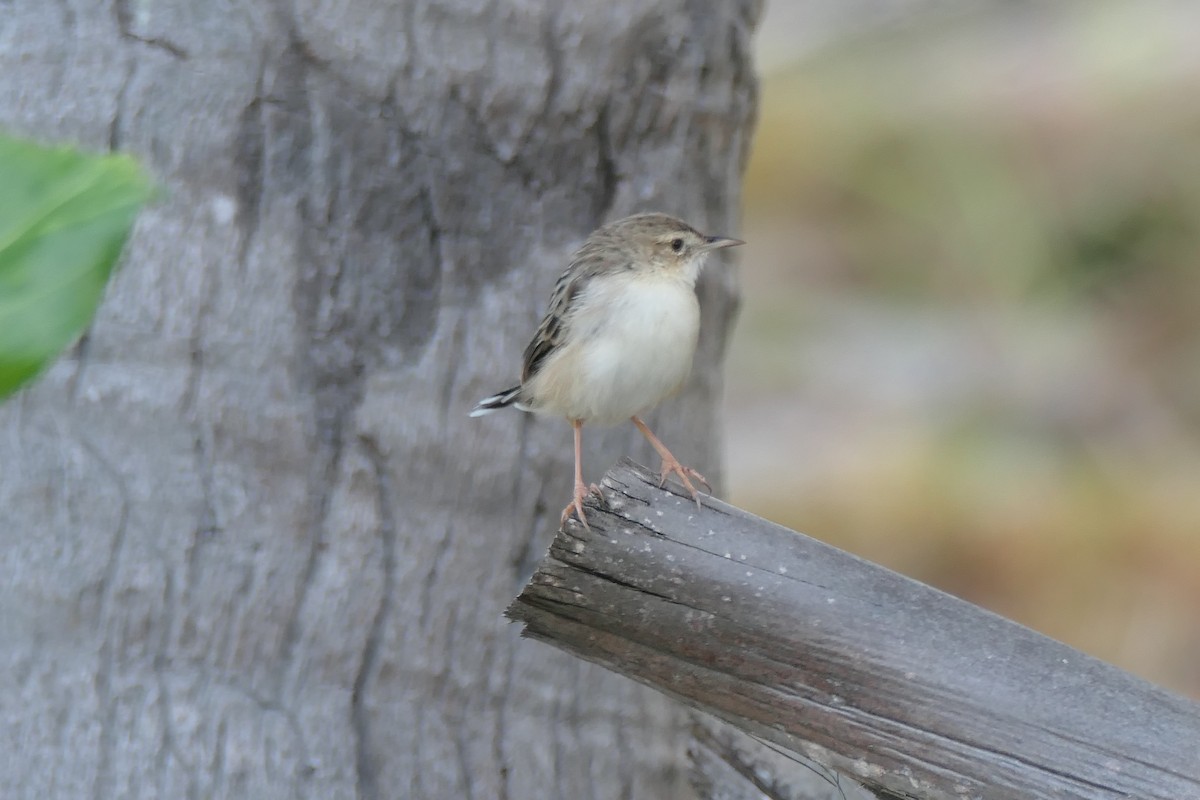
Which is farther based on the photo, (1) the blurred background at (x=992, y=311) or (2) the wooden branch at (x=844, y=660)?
(1) the blurred background at (x=992, y=311)

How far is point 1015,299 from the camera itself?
32.1 ft

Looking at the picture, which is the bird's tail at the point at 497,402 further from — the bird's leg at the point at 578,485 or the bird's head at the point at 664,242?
the bird's head at the point at 664,242

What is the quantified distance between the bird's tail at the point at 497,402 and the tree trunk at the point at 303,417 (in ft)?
0.09

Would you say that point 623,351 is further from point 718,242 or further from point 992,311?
point 992,311

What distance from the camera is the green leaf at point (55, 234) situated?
2.30ft

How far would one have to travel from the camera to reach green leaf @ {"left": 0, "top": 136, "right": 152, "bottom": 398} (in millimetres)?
700

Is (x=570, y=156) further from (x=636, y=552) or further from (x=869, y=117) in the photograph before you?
(x=869, y=117)

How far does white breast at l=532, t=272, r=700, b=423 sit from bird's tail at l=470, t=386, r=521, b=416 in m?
0.05

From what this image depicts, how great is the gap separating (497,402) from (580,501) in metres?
0.45

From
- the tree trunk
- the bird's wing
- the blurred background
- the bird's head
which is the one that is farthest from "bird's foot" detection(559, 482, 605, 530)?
the blurred background

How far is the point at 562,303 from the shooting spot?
2.81 m

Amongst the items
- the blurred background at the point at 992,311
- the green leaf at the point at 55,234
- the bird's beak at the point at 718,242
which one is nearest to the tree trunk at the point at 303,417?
the bird's beak at the point at 718,242

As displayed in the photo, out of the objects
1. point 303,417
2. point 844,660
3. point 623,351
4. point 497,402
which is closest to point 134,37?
point 303,417

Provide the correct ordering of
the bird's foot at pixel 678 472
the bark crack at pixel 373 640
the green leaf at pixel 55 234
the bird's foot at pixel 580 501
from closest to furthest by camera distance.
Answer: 1. the green leaf at pixel 55 234
2. the bird's foot at pixel 580 501
3. the bark crack at pixel 373 640
4. the bird's foot at pixel 678 472
